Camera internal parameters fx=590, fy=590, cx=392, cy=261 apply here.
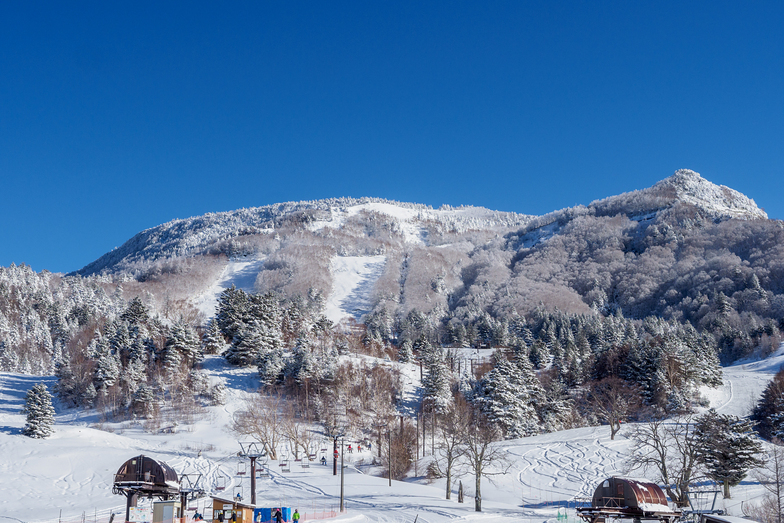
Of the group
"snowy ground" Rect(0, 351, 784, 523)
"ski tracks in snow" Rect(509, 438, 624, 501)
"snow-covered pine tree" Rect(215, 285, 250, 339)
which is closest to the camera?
"snowy ground" Rect(0, 351, 784, 523)

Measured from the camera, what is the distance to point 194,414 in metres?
61.8

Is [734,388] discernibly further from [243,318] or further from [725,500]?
[243,318]

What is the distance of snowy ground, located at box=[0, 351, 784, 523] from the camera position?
115 ft

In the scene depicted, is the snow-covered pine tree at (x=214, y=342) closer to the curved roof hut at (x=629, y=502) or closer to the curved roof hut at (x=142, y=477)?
the curved roof hut at (x=142, y=477)

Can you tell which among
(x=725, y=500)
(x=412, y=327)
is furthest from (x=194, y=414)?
(x=412, y=327)

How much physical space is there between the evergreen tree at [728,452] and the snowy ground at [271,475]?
4.42 feet

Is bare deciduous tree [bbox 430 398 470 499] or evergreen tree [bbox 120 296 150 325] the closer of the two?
bare deciduous tree [bbox 430 398 470 499]

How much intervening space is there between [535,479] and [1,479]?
127 ft

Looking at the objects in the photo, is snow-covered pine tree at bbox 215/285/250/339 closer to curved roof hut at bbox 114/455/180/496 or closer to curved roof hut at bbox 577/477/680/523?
curved roof hut at bbox 114/455/180/496

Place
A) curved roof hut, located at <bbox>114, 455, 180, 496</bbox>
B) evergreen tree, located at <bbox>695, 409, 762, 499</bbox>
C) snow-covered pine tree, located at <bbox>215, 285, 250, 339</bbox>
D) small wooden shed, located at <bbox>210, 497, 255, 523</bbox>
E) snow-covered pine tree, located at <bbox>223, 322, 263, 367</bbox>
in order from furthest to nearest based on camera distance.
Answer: snow-covered pine tree, located at <bbox>215, 285, 250, 339</bbox>
snow-covered pine tree, located at <bbox>223, 322, 263, 367</bbox>
evergreen tree, located at <bbox>695, 409, 762, 499</bbox>
small wooden shed, located at <bbox>210, 497, 255, 523</bbox>
curved roof hut, located at <bbox>114, 455, 180, 496</bbox>

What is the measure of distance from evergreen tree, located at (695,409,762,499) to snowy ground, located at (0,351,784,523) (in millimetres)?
1349

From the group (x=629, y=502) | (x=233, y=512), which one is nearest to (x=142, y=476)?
(x=233, y=512)

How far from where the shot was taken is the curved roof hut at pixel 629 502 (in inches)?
874

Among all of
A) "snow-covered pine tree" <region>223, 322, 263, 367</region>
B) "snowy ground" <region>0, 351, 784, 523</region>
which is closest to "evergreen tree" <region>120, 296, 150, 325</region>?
"snow-covered pine tree" <region>223, 322, 263, 367</region>
